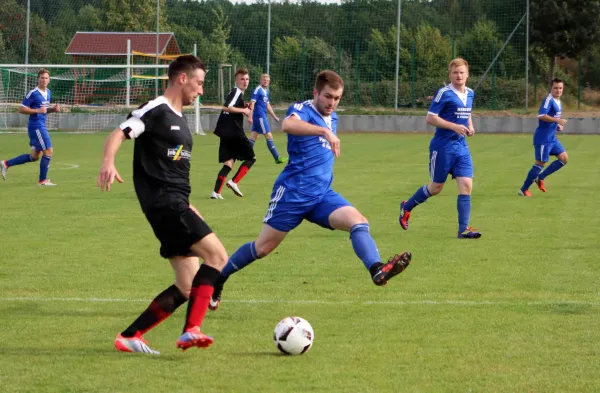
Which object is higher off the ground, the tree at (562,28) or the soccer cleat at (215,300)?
the tree at (562,28)

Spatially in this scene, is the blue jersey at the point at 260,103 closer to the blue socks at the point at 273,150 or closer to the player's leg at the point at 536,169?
the blue socks at the point at 273,150

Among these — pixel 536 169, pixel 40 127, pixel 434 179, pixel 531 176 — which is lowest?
pixel 531 176

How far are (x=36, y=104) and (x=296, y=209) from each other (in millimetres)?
12126

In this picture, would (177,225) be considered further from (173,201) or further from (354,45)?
(354,45)

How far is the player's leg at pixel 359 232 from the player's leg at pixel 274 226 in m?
0.12

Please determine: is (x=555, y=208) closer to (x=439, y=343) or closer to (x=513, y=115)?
(x=439, y=343)

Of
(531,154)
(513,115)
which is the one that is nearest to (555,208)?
(531,154)

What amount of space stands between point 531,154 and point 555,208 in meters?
11.9

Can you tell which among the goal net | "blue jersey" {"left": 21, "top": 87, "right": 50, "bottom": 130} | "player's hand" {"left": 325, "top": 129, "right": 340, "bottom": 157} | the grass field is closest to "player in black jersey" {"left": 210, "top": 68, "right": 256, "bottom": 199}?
the grass field

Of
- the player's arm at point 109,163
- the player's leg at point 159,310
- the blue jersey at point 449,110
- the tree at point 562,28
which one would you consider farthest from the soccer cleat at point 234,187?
the tree at point 562,28

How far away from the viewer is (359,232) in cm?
657

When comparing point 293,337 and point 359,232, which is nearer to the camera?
point 293,337

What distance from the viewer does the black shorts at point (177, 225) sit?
5.77 metres

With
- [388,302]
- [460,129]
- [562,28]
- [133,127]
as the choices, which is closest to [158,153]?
[133,127]
